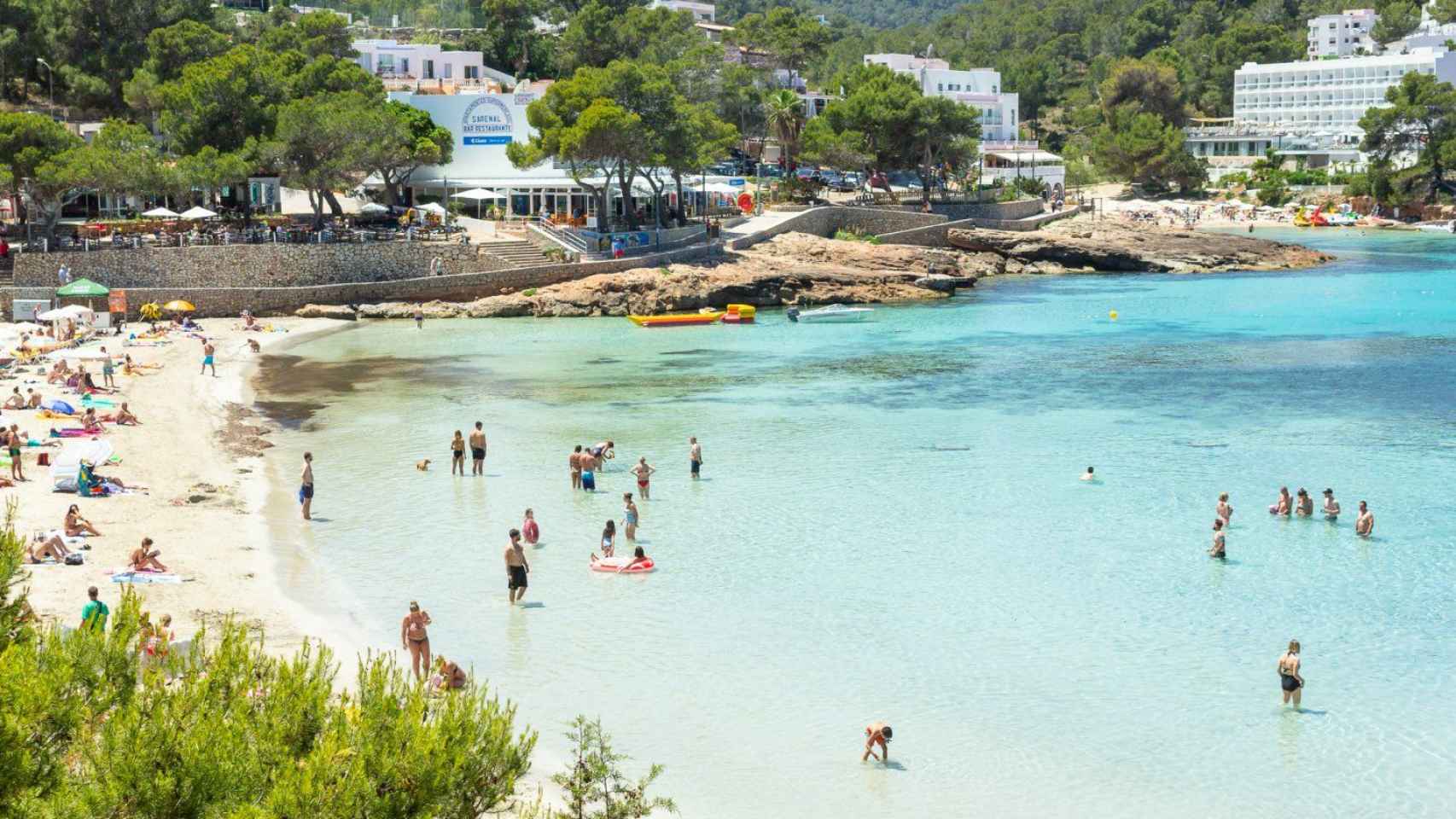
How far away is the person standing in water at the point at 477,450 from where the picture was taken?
30781mm

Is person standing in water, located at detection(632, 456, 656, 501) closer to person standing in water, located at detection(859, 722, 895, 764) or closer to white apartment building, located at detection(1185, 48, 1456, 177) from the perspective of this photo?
person standing in water, located at detection(859, 722, 895, 764)

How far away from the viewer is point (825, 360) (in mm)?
47969

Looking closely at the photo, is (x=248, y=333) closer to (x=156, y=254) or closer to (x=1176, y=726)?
(x=156, y=254)

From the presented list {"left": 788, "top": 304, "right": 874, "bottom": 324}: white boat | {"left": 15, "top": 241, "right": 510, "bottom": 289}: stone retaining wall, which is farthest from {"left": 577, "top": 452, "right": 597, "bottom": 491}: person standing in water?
{"left": 15, "top": 241, "right": 510, "bottom": 289}: stone retaining wall

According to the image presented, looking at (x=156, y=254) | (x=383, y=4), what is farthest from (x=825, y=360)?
(x=383, y=4)

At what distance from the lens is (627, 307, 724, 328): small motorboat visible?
5609 cm

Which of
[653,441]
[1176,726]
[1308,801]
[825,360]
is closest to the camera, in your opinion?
[1308,801]

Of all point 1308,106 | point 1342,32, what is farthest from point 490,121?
point 1342,32

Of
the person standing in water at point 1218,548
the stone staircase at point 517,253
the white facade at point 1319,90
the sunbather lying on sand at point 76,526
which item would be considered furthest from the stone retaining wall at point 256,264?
the white facade at point 1319,90

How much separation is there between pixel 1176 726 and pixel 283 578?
1337 cm

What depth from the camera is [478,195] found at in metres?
65.0

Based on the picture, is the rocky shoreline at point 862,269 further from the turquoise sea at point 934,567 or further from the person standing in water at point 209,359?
the person standing in water at point 209,359

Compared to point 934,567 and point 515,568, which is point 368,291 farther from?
point 934,567

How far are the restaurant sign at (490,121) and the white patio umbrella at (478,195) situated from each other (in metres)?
2.96
